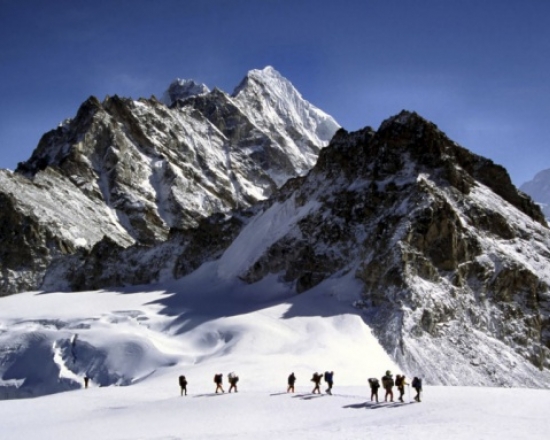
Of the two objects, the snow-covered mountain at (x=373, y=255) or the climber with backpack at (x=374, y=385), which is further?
the snow-covered mountain at (x=373, y=255)

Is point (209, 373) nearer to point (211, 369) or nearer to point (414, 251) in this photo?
point (211, 369)

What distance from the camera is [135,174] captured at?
125 metres

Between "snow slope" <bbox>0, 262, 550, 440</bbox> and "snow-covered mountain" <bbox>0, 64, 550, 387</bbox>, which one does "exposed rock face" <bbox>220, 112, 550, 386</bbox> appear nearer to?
"snow-covered mountain" <bbox>0, 64, 550, 387</bbox>

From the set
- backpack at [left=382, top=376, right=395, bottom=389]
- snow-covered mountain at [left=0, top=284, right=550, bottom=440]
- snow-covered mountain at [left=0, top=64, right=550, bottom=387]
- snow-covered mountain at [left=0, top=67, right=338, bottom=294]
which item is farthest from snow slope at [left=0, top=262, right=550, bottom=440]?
→ snow-covered mountain at [left=0, top=67, right=338, bottom=294]

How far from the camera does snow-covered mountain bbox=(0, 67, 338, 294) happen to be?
8694 cm

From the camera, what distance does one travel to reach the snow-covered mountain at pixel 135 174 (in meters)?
86.9

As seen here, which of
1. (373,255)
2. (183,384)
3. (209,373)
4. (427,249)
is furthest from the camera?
(427,249)

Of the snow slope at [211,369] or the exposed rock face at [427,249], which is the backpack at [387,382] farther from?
the exposed rock face at [427,249]

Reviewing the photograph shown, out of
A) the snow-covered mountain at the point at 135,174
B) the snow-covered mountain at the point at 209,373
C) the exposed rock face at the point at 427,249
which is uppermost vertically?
the snow-covered mountain at the point at 135,174

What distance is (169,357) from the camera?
141 feet

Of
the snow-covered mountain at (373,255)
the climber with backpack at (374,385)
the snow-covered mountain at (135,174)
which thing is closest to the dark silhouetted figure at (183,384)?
the climber with backpack at (374,385)

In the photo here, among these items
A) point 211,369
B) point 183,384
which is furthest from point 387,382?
point 211,369

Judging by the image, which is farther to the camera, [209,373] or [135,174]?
[135,174]

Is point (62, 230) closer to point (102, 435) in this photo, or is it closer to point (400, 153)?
→ point (400, 153)
